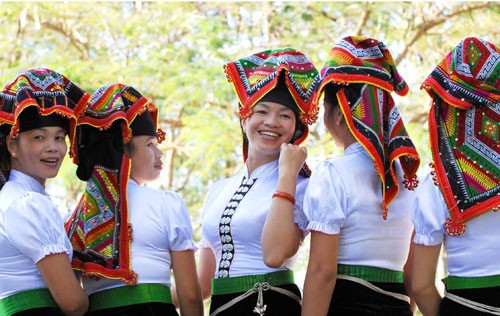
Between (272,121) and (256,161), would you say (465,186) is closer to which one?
(272,121)

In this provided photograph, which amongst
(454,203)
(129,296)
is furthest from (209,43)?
(454,203)

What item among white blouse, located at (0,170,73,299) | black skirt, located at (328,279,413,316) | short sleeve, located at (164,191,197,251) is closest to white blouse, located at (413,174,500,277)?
black skirt, located at (328,279,413,316)

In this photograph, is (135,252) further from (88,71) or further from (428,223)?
(88,71)

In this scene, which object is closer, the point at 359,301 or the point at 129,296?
the point at 359,301

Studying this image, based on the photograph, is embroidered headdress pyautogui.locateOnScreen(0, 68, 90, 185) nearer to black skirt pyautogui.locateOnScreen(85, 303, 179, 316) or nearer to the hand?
black skirt pyautogui.locateOnScreen(85, 303, 179, 316)

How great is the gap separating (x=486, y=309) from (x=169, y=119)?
20.7ft

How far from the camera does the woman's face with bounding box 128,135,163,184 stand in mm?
3336

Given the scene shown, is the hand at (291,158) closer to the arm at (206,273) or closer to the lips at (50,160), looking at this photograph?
the arm at (206,273)

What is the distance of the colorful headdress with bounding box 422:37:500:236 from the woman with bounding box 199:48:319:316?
A: 542 millimetres

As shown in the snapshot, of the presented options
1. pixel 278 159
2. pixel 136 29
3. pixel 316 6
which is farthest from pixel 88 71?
pixel 278 159

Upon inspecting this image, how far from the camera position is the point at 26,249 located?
289cm

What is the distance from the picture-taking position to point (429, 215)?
8.74 ft

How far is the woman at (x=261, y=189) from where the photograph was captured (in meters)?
2.97

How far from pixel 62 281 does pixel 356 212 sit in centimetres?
111
